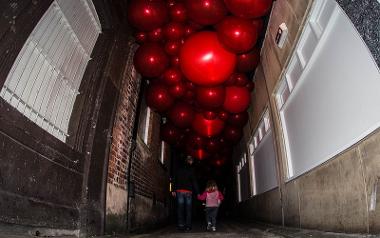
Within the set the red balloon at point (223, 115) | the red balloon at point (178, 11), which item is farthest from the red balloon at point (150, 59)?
the red balloon at point (223, 115)

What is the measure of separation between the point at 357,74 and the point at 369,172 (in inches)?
29.7

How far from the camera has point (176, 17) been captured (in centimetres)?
466

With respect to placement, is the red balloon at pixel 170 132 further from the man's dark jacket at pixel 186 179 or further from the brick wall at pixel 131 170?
the man's dark jacket at pixel 186 179

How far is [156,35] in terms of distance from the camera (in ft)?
15.9

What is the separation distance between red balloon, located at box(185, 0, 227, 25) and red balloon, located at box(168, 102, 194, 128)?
7.32 ft

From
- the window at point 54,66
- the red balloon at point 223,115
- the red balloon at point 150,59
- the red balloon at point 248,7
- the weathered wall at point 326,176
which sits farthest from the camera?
the red balloon at point 223,115

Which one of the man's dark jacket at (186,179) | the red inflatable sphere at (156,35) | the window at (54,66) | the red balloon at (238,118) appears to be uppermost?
the red inflatable sphere at (156,35)

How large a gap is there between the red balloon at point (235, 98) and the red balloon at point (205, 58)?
1089mm

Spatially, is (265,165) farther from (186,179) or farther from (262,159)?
(186,179)

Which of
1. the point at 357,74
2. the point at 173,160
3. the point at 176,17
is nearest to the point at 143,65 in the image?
the point at 176,17

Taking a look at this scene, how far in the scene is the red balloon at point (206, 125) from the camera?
20.9 ft

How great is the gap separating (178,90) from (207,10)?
184 centimetres

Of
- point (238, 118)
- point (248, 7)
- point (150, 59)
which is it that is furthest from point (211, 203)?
point (248, 7)

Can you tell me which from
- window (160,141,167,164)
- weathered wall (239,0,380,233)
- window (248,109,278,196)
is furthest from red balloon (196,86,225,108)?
window (160,141,167,164)
